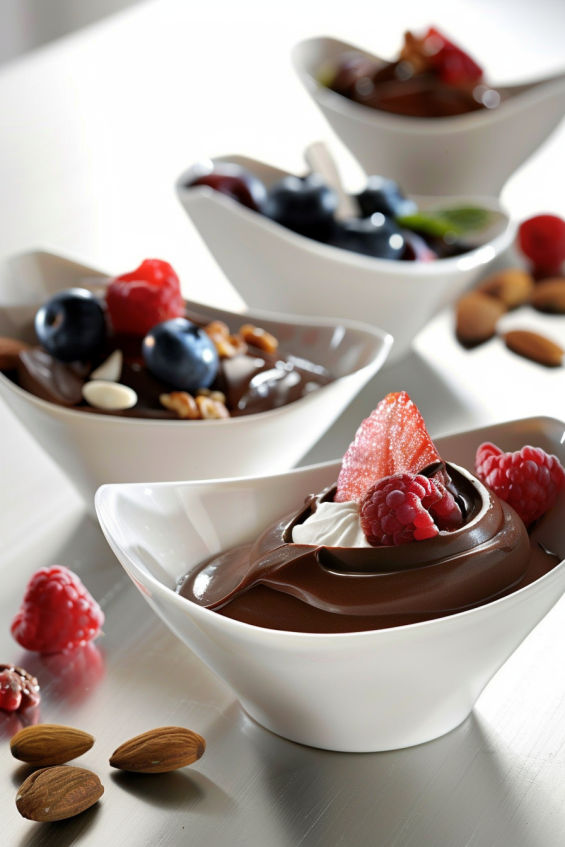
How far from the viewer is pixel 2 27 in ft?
11.8

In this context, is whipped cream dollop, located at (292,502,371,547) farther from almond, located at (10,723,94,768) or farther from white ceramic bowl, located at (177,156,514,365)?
white ceramic bowl, located at (177,156,514,365)

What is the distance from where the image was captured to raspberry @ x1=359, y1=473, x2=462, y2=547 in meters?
0.65

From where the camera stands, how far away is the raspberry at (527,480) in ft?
2.42

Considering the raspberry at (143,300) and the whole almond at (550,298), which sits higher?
the raspberry at (143,300)

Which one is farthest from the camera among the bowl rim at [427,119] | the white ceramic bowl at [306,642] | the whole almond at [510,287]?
the bowl rim at [427,119]

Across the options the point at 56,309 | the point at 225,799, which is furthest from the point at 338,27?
the point at 225,799

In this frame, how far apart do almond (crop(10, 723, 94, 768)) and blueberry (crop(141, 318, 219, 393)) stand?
375 millimetres

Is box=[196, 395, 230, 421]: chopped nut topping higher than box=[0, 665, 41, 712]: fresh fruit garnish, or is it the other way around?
box=[196, 395, 230, 421]: chopped nut topping

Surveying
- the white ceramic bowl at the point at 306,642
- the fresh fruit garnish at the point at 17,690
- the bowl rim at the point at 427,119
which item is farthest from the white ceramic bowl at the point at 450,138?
the fresh fruit garnish at the point at 17,690

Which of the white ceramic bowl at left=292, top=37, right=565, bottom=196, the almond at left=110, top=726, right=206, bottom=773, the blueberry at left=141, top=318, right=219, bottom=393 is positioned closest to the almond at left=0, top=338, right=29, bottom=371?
the blueberry at left=141, top=318, right=219, bottom=393

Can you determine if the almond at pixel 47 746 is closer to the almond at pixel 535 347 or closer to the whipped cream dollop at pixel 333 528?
the whipped cream dollop at pixel 333 528

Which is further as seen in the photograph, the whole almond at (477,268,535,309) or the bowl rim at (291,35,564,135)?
the bowl rim at (291,35,564,135)

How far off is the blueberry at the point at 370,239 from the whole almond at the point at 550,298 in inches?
12.5

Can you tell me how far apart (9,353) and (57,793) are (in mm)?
488
